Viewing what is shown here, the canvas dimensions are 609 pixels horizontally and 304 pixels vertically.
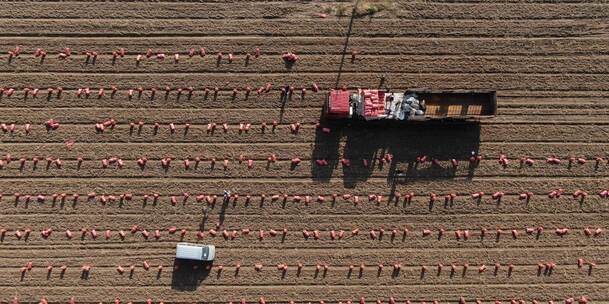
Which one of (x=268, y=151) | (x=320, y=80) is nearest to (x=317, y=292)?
(x=268, y=151)

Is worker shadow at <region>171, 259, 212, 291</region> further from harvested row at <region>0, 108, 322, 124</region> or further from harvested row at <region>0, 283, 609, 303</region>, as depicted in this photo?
harvested row at <region>0, 108, 322, 124</region>

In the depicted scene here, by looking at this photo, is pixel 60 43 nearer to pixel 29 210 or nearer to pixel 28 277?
pixel 29 210

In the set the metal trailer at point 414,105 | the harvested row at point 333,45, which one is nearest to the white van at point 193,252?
the metal trailer at point 414,105

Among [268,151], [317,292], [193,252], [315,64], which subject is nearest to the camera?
[193,252]

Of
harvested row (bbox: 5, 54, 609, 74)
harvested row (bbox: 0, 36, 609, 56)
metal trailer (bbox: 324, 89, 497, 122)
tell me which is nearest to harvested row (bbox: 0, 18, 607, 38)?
harvested row (bbox: 0, 36, 609, 56)

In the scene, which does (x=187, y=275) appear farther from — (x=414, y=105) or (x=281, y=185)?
(x=414, y=105)

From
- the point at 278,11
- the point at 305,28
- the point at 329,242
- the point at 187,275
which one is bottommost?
the point at 187,275
